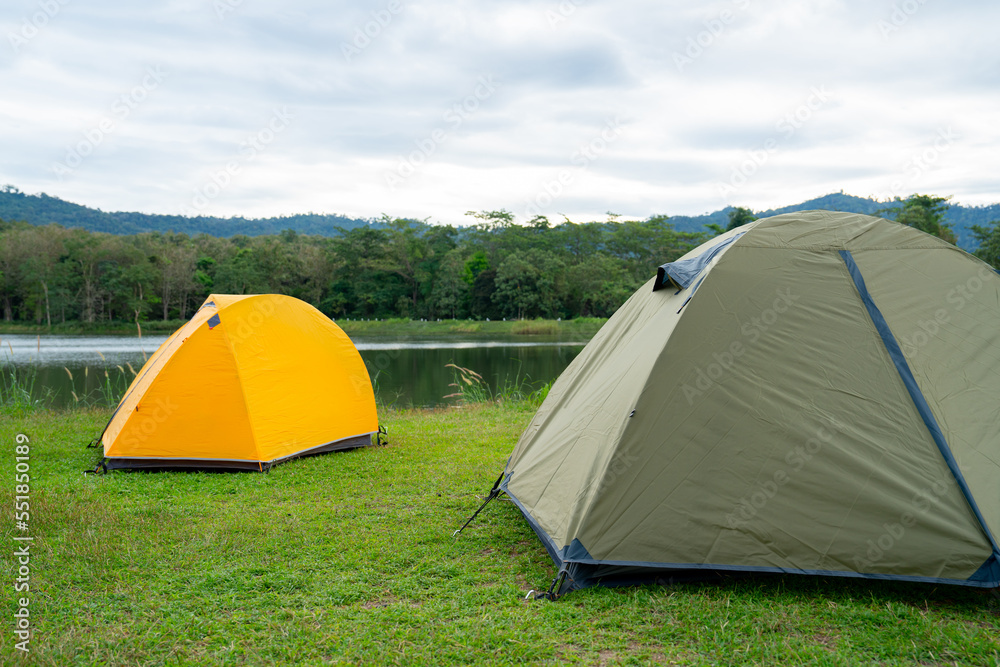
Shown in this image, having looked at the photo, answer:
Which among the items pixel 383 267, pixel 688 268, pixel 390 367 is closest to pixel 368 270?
pixel 383 267

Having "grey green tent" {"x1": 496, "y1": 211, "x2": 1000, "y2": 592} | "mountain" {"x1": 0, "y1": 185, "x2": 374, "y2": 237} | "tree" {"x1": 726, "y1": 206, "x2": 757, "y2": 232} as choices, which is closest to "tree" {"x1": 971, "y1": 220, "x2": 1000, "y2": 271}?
"tree" {"x1": 726, "y1": 206, "x2": 757, "y2": 232}

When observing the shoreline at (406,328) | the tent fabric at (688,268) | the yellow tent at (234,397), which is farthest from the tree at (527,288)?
the tent fabric at (688,268)

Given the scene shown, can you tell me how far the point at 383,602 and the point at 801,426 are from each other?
224cm

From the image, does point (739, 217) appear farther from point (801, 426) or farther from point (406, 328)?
point (801, 426)

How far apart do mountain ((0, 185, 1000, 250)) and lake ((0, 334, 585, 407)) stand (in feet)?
47.3

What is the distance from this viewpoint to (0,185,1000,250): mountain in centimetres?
5912

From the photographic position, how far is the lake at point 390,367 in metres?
12.4

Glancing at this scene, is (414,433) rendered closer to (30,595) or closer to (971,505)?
(30,595)

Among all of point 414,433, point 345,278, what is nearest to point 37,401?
point 414,433

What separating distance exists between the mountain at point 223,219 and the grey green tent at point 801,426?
84.7 ft

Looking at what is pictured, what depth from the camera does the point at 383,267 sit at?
49.8 m

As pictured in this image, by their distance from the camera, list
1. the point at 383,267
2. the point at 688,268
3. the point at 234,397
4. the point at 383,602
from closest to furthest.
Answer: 1. the point at 383,602
2. the point at 688,268
3. the point at 234,397
4. the point at 383,267

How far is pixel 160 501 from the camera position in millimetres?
4512

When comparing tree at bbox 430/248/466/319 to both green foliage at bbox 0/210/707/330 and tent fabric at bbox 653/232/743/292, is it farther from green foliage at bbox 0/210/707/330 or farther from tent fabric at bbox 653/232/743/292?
tent fabric at bbox 653/232/743/292
